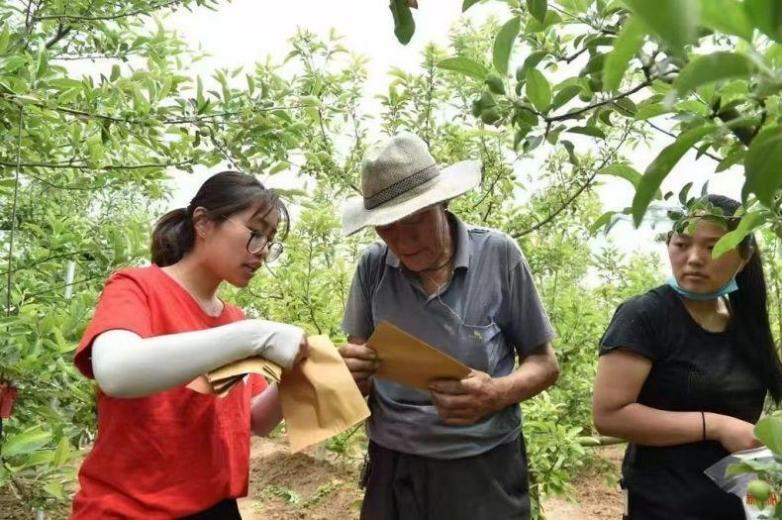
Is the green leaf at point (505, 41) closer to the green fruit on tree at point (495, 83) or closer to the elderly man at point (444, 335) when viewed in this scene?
the green fruit on tree at point (495, 83)

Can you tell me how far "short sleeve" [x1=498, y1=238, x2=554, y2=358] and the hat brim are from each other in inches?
9.5

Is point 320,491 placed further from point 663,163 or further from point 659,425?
point 663,163

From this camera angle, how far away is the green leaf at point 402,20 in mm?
626

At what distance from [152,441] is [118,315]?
26 centimetres

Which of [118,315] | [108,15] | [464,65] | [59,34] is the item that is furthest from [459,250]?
[59,34]

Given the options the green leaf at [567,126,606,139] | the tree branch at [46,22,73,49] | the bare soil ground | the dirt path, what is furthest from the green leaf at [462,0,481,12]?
the dirt path

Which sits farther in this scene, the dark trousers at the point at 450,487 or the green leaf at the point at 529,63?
the dark trousers at the point at 450,487

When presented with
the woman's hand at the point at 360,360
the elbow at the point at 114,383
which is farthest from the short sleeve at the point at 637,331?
the elbow at the point at 114,383

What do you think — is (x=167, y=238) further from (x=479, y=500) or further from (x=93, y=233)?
(x=93, y=233)

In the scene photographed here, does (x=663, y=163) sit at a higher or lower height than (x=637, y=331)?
higher

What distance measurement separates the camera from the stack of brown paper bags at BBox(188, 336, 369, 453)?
1343mm

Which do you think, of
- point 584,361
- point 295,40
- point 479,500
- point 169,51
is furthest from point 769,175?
point 295,40

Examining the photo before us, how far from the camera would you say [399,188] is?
162 centimetres

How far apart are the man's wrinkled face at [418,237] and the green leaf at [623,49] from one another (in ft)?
3.77
